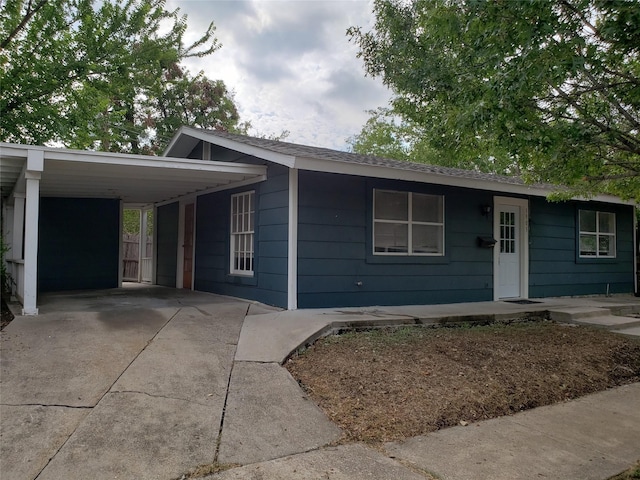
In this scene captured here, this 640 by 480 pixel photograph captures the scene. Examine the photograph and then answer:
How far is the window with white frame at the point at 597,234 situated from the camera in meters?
10.7

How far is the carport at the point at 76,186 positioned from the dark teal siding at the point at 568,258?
627 cm

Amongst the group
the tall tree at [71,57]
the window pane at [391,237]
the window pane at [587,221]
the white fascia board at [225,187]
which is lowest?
the window pane at [391,237]

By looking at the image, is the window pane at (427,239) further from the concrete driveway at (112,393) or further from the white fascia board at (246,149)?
the concrete driveway at (112,393)

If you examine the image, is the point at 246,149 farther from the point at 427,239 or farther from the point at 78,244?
the point at 78,244

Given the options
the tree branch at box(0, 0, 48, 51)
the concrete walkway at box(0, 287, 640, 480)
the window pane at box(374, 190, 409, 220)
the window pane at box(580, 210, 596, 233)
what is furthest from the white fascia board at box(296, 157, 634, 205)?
the tree branch at box(0, 0, 48, 51)

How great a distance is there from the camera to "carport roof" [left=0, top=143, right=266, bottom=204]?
20.7 ft

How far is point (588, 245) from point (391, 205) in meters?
5.93

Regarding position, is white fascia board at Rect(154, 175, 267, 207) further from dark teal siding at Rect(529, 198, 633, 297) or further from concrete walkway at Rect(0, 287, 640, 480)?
dark teal siding at Rect(529, 198, 633, 297)

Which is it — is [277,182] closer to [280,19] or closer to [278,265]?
[278,265]

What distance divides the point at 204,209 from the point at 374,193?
3992 millimetres

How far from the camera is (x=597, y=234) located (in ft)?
36.0

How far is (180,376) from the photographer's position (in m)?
4.07

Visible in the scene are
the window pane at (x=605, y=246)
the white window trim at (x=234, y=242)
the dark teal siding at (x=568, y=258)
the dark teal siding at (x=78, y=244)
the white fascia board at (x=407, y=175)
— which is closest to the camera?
the white fascia board at (x=407, y=175)

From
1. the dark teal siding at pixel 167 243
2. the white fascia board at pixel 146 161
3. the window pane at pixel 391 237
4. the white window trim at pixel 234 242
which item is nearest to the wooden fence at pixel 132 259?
the dark teal siding at pixel 167 243
